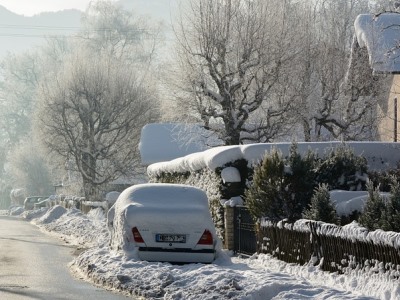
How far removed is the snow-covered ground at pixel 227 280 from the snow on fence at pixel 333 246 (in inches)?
7.2

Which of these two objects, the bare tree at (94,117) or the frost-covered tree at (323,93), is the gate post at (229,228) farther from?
the bare tree at (94,117)

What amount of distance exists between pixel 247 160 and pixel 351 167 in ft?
9.54

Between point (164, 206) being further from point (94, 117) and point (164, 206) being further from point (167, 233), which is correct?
point (94, 117)

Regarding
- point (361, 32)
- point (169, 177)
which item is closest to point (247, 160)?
point (169, 177)

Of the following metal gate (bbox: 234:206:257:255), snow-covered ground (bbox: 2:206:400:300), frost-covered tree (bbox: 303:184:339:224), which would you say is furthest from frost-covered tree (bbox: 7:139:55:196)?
frost-covered tree (bbox: 303:184:339:224)

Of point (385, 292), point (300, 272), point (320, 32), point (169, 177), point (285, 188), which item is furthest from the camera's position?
point (320, 32)

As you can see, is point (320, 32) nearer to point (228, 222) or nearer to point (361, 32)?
point (361, 32)

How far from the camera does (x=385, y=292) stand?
13.7 metres

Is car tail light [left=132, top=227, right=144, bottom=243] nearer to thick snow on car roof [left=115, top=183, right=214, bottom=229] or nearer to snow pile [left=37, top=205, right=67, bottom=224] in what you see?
thick snow on car roof [left=115, top=183, right=214, bottom=229]

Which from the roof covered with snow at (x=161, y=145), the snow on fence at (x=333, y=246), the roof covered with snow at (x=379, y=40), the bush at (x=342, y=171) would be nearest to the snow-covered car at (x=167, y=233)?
the snow on fence at (x=333, y=246)

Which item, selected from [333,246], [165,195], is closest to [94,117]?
[165,195]

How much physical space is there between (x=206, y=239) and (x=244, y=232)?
17.0 ft

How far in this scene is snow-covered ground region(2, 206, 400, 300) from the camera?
1416 centimetres

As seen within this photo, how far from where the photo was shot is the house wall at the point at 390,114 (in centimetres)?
3841
